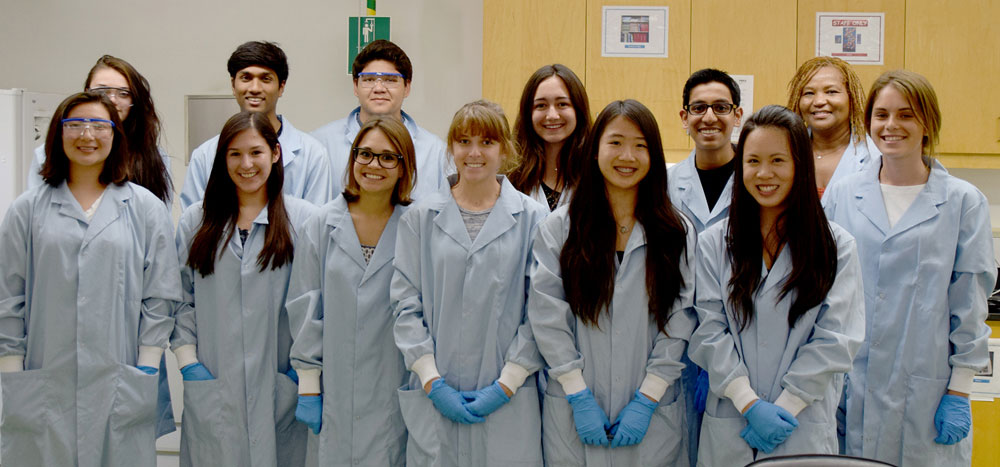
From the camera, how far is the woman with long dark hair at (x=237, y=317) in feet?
7.06

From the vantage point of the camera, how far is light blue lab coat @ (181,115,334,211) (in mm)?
2523

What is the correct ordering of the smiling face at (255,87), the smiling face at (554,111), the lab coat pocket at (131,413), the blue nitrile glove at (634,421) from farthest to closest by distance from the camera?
the smiling face at (255,87) → the smiling face at (554,111) → the lab coat pocket at (131,413) → the blue nitrile glove at (634,421)

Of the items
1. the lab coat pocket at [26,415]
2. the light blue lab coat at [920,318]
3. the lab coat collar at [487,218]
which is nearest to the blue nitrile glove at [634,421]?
the lab coat collar at [487,218]

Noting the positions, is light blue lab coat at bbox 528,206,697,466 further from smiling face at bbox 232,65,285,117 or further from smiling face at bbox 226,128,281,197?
smiling face at bbox 232,65,285,117

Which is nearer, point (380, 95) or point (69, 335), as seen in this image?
point (69, 335)

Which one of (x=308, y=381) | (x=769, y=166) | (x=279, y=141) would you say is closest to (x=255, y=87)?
(x=279, y=141)

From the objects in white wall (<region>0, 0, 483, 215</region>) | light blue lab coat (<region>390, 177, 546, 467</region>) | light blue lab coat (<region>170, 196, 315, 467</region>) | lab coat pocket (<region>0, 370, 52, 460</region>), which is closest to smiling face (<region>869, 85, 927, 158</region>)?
light blue lab coat (<region>390, 177, 546, 467</region>)

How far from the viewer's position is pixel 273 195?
226cm

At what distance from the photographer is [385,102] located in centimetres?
272

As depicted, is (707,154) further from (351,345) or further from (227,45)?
(227,45)

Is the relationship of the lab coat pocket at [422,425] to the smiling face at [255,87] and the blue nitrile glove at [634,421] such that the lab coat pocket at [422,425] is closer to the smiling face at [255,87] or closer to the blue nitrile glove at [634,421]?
the blue nitrile glove at [634,421]

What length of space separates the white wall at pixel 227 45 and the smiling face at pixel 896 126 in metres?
2.32

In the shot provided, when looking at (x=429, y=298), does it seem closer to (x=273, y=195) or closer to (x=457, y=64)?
(x=273, y=195)

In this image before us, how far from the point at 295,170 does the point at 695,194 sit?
1381 mm
